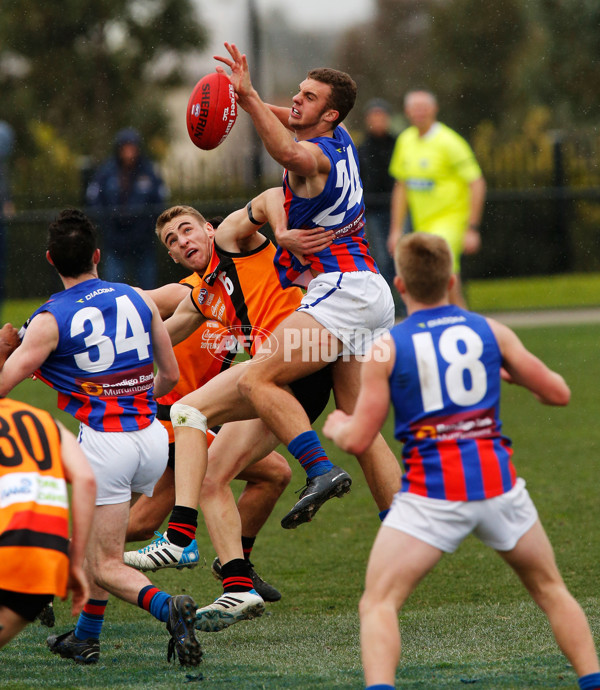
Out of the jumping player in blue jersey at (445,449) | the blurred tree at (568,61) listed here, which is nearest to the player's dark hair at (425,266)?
the jumping player in blue jersey at (445,449)

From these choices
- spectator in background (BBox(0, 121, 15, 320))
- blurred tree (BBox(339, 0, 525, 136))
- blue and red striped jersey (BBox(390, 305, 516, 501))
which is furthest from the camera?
blurred tree (BBox(339, 0, 525, 136))

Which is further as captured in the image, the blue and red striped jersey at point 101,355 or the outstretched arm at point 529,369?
the blue and red striped jersey at point 101,355

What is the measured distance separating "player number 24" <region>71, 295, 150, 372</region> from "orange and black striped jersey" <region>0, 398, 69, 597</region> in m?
0.94

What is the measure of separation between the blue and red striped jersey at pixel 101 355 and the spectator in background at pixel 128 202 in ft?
25.2

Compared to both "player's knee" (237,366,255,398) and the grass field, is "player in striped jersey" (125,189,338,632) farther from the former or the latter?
the grass field

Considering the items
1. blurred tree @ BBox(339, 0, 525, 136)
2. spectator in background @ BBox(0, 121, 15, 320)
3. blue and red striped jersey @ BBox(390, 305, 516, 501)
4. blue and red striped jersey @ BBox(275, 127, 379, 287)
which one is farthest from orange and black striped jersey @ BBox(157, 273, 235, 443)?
blurred tree @ BBox(339, 0, 525, 136)

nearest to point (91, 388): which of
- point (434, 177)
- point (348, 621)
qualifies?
point (348, 621)

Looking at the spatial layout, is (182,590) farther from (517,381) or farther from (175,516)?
(517,381)

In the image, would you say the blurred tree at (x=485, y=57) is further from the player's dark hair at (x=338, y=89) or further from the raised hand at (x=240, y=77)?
the raised hand at (x=240, y=77)

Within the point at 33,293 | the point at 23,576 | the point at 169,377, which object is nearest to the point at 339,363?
the point at 169,377

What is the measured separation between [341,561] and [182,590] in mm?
927

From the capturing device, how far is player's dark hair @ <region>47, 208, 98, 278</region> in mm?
4207

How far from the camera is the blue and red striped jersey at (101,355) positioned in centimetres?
419

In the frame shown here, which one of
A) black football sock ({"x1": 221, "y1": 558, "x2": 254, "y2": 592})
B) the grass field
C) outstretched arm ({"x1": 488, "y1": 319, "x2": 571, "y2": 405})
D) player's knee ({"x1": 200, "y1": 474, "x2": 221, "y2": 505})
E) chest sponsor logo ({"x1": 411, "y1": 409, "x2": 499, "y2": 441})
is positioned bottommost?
the grass field
